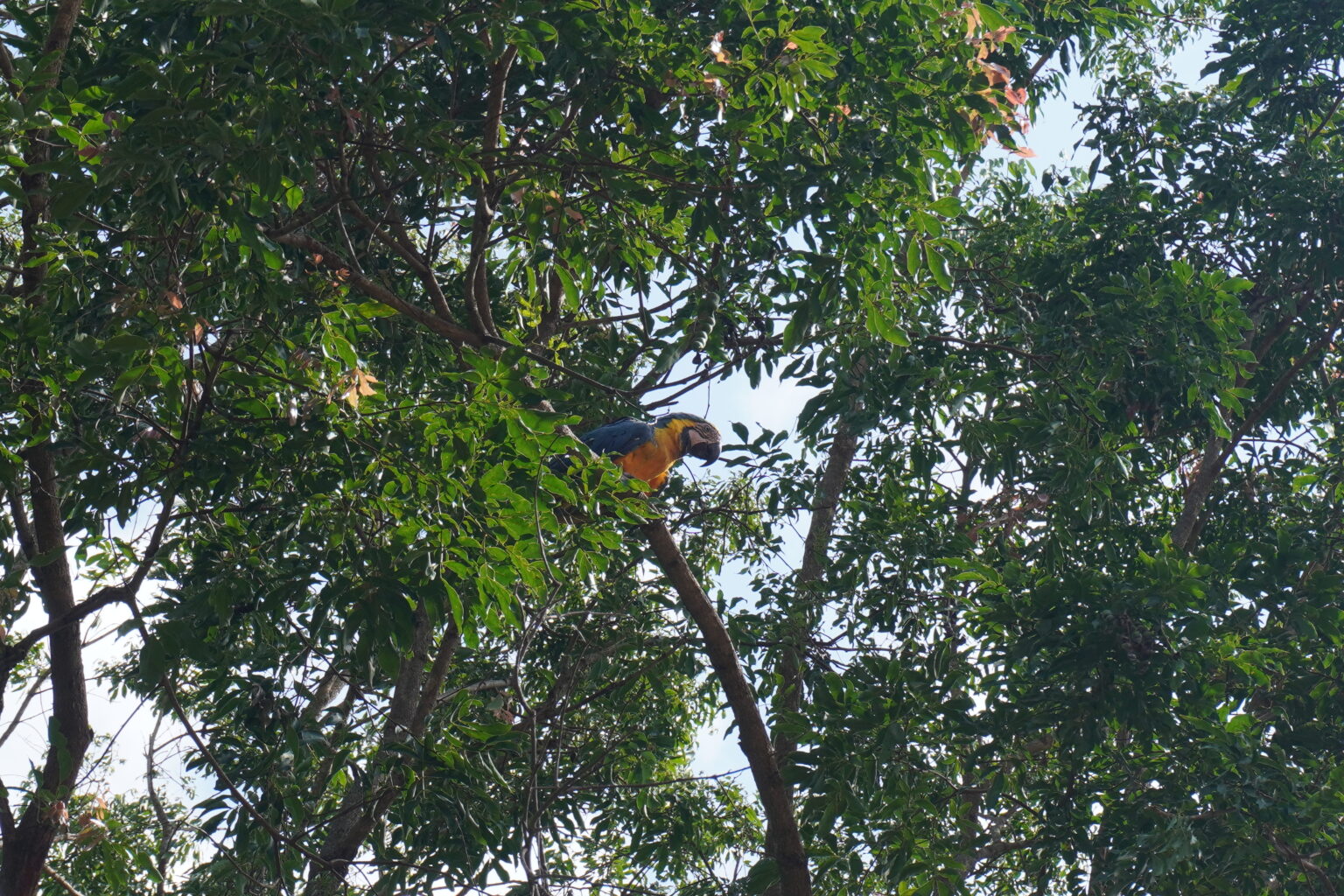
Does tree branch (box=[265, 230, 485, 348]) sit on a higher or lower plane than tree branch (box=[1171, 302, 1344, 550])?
lower

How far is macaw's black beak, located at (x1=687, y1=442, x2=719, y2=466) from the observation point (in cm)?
620

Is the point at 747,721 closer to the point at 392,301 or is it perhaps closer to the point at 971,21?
the point at 392,301

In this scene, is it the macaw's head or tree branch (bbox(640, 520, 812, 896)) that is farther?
the macaw's head

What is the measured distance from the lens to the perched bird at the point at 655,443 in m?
5.90

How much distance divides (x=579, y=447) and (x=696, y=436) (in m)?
3.08

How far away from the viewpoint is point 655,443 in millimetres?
6016

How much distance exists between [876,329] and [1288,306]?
10.8 ft

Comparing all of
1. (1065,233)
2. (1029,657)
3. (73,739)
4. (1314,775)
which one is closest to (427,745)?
(73,739)

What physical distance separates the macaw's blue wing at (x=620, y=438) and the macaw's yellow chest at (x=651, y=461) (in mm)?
38

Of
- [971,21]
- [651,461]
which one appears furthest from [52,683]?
[971,21]

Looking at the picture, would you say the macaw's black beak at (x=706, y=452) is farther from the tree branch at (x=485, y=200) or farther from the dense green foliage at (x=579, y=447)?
the tree branch at (x=485, y=200)

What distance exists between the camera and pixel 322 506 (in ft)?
11.0

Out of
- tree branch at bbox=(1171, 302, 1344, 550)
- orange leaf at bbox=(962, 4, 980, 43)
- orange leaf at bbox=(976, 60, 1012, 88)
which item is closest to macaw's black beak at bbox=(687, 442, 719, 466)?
tree branch at bbox=(1171, 302, 1344, 550)

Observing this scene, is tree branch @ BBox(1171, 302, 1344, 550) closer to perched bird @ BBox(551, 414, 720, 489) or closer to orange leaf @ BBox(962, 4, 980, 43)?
perched bird @ BBox(551, 414, 720, 489)
